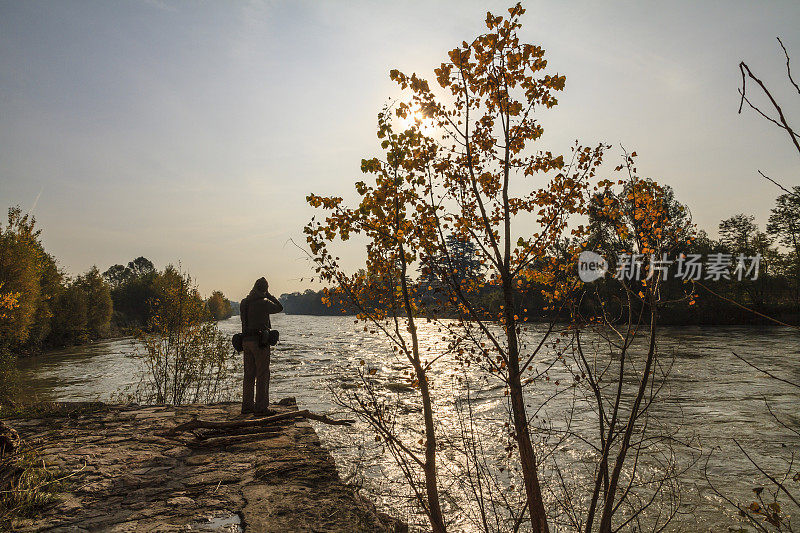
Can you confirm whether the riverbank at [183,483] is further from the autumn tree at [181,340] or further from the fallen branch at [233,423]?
the autumn tree at [181,340]

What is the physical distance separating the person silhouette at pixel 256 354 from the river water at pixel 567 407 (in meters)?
1.69

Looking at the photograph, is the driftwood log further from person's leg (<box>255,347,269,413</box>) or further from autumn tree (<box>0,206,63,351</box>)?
autumn tree (<box>0,206,63,351</box>)

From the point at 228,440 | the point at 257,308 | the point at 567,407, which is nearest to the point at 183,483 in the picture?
the point at 228,440

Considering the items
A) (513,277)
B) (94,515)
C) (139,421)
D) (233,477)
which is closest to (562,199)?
(513,277)

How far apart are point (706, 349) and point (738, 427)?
17719 mm

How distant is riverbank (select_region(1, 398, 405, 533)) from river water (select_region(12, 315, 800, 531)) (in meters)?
1.17

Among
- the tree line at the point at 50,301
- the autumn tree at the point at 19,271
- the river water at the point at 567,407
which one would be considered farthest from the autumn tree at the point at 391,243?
the autumn tree at the point at 19,271

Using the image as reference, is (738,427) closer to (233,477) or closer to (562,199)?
(562,199)

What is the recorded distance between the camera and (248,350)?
350 inches

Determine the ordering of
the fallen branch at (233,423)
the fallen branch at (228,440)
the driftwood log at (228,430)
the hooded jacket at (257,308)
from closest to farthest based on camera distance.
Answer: the fallen branch at (228,440) → the driftwood log at (228,430) → the fallen branch at (233,423) → the hooded jacket at (257,308)

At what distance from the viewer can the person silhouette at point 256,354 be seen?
877cm

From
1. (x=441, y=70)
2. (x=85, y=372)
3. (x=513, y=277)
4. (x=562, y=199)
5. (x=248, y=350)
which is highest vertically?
(x=441, y=70)

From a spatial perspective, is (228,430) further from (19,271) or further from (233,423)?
(19,271)

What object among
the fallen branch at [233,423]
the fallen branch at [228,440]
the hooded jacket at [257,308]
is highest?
the hooded jacket at [257,308]
